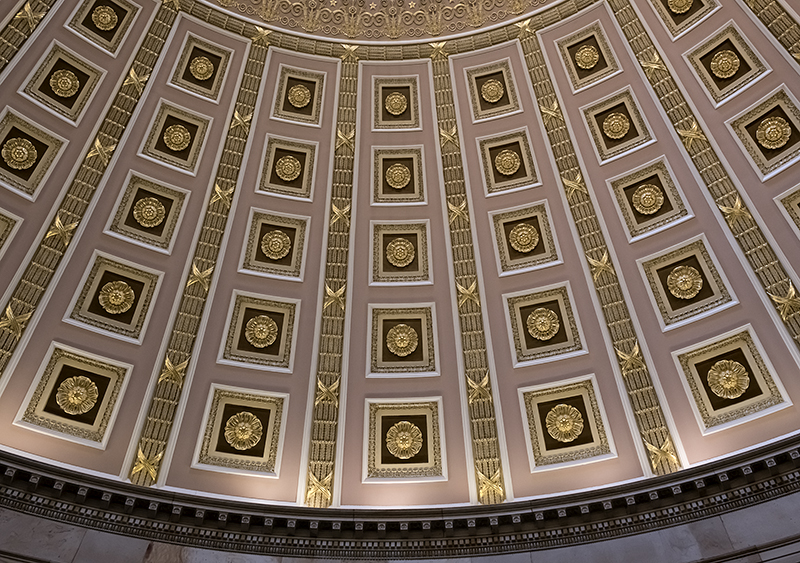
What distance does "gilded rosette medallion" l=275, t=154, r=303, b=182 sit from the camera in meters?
17.2

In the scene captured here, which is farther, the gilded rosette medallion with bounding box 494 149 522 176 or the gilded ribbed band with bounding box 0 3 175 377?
→ the gilded rosette medallion with bounding box 494 149 522 176

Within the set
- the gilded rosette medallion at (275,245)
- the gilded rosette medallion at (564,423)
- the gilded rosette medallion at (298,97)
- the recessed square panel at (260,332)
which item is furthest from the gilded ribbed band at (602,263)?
the recessed square panel at (260,332)

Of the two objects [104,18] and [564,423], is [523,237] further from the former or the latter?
[104,18]

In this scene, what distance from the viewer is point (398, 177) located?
1742 centimetres

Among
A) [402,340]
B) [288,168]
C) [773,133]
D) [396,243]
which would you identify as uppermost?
[288,168]

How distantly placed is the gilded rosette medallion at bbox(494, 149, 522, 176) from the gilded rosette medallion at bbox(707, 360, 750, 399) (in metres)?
6.41

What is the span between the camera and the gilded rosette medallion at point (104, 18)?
51.9 ft

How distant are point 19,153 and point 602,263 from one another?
503 inches

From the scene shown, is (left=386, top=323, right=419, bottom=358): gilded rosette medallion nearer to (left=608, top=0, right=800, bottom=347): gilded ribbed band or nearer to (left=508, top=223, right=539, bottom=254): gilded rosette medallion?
(left=508, top=223, right=539, bottom=254): gilded rosette medallion

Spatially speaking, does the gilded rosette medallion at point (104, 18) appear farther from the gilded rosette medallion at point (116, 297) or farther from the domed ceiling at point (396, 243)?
the gilded rosette medallion at point (116, 297)

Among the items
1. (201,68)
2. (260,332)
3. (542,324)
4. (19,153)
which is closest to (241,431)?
(260,332)

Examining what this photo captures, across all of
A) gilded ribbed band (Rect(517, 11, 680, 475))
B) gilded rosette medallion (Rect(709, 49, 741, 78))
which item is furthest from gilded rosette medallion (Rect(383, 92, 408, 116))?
gilded rosette medallion (Rect(709, 49, 741, 78))

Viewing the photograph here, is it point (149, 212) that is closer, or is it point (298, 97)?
point (149, 212)

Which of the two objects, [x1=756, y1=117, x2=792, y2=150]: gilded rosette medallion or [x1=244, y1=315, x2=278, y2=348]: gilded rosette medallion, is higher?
[x1=756, y1=117, x2=792, y2=150]: gilded rosette medallion
